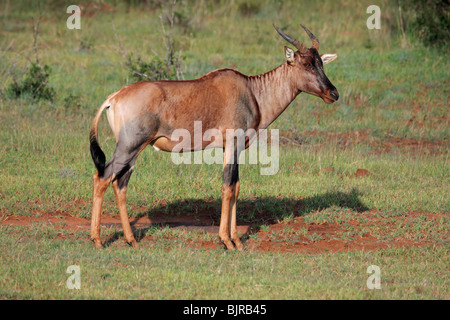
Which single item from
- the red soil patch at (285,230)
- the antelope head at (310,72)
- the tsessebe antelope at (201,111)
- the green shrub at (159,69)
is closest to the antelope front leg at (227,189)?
the tsessebe antelope at (201,111)

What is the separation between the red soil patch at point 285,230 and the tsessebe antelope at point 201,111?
0.44 metres

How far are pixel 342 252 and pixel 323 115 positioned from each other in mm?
6889

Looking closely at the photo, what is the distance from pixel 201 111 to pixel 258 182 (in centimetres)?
283

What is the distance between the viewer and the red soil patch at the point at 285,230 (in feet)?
26.6

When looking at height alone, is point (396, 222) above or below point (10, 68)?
below

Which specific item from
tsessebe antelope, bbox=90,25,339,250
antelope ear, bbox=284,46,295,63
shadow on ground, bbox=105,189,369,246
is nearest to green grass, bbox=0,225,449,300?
tsessebe antelope, bbox=90,25,339,250

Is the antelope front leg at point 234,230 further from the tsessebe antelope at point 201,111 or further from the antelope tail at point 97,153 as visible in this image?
the antelope tail at point 97,153

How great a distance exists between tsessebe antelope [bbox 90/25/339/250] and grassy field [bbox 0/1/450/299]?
2.17 feet

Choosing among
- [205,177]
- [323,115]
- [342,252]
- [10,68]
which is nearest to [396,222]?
[342,252]

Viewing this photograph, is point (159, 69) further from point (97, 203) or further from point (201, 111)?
point (97, 203)

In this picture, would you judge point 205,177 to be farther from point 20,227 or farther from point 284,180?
point 20,227

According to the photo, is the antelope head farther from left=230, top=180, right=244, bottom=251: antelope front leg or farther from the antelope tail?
the antelope tail

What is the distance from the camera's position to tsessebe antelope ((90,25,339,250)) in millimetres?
7445

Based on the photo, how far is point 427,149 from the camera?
1251 cm
